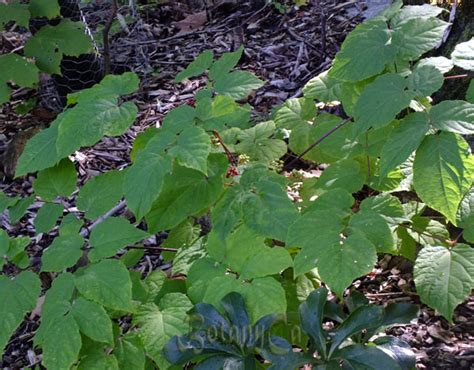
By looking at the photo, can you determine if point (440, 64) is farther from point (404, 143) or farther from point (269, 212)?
point (269, 212)

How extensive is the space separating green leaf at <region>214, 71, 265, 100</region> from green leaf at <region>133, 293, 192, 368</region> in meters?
0.57

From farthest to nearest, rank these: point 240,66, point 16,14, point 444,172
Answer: point 240,66 → point 16,14 → point 444,172

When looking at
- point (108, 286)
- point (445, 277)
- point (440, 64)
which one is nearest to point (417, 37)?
point (440, 64)

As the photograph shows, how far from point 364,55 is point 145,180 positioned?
0.62m

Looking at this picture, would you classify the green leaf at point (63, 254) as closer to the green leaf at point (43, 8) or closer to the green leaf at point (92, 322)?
the green leaf at point (92, 322)

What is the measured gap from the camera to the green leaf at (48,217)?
152cm

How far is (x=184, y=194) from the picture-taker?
1478mm

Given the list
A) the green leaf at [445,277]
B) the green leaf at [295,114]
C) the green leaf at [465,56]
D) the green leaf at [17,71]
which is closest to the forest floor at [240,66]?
the green leaf at [17,71]

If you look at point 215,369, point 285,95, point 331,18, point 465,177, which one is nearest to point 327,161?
point 465,177

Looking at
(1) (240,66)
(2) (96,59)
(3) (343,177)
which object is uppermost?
(3) (343,177)

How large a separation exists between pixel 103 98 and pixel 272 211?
569 millimetres

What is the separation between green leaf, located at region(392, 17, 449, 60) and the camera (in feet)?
4.55

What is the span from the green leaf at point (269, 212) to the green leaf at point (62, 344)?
46 cm

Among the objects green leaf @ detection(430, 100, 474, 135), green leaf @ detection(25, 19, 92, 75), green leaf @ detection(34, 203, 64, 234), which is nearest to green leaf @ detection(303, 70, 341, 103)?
green leaf @ detection(430, 100, 474, 135)
